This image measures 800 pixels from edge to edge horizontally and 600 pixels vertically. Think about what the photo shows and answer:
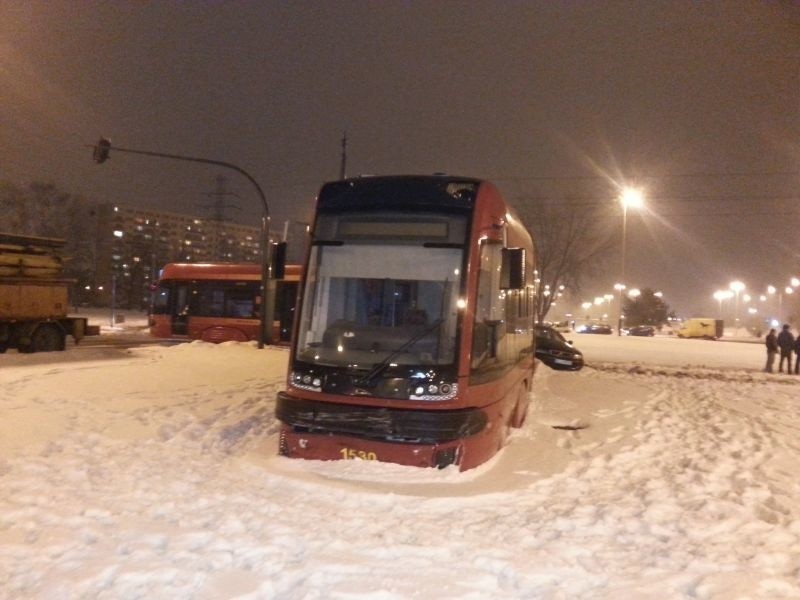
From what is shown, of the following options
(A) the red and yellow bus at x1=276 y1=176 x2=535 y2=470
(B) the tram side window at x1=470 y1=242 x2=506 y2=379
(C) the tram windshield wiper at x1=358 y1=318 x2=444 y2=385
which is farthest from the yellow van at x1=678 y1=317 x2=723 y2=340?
(C) the tram windshield wiper at x1=358 y1=318 x2=444 y2=385

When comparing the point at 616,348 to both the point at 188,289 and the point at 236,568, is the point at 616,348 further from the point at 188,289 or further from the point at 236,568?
the point at 236,568

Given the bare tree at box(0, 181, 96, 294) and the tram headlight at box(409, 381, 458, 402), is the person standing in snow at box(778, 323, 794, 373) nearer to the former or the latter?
the tram headlight at box(409, 381, 458, 402)

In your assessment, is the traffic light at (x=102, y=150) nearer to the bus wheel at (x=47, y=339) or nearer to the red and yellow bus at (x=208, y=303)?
the bus wheel at (x=47, y=339)

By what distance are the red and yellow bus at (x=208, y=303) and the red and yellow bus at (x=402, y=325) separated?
19.2 metres

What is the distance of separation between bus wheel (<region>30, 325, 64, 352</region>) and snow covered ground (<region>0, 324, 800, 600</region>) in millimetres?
9971

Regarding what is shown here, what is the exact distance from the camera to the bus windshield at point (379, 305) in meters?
7.55

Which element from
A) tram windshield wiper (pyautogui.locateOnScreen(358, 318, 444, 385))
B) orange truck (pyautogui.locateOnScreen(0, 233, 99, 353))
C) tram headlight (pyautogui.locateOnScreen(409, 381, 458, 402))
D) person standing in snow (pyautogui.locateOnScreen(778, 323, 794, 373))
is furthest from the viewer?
person standing in snow (pyautogui.locateOnScreen(778, 323, 794, 373))

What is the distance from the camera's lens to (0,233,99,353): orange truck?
67.2 ft

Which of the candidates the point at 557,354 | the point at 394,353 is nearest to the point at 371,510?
the point at 394,353

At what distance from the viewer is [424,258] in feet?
25.6

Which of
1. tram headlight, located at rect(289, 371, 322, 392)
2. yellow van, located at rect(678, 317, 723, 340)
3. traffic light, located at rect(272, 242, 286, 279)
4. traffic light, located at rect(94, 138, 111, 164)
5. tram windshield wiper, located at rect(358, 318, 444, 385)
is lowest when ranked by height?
tram headlight, located at rect(289, 371, 322, 392)

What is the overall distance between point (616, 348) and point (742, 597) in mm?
29458

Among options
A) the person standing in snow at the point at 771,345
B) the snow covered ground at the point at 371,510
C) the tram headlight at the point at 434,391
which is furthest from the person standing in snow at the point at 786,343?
the tram headlight at the point at 434,391

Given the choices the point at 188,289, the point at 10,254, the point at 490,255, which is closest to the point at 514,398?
the point at 490,255
